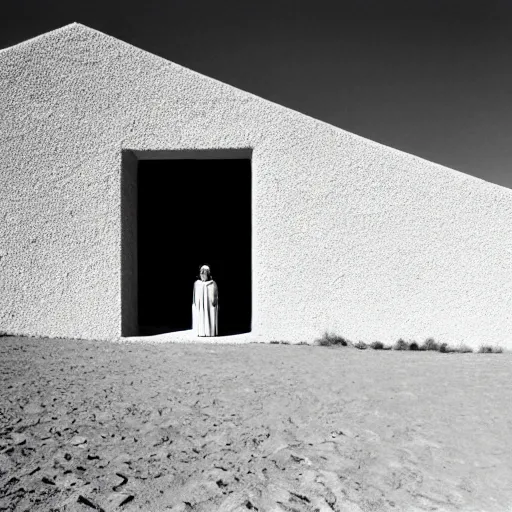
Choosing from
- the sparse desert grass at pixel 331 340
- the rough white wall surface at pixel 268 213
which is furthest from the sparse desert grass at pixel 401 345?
the sparse desert grass at pixel 331 340

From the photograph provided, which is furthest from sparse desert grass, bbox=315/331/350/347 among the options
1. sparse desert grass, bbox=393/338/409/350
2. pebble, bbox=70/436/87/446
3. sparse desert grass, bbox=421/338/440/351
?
pebble, bbox=70/436/87/446

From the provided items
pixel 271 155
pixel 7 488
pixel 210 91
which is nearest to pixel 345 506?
pixel 7 488

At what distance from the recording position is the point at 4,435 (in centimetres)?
357

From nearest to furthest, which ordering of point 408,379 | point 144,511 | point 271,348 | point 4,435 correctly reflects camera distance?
1. point 144,511
2. point 4,435
3. point 408,379
4. point 271,348

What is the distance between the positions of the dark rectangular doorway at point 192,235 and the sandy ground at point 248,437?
6672 mm

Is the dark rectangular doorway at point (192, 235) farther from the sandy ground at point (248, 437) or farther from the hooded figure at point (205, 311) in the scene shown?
the sandy ground at point (248, 437)

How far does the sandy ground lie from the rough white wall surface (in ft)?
5.98

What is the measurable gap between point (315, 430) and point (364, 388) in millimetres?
1331

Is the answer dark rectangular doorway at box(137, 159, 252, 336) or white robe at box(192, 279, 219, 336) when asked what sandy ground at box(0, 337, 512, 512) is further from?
dark rectangular doorway at box(137, 159, 252, 336)

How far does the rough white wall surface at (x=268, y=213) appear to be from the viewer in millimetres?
7648

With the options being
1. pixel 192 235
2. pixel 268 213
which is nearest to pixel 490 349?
pixel 268 213

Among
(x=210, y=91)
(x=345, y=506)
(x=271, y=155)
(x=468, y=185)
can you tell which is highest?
(x=210, y=91)

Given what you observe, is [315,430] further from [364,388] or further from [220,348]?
[220,348]

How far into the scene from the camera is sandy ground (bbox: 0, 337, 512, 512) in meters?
3.00
